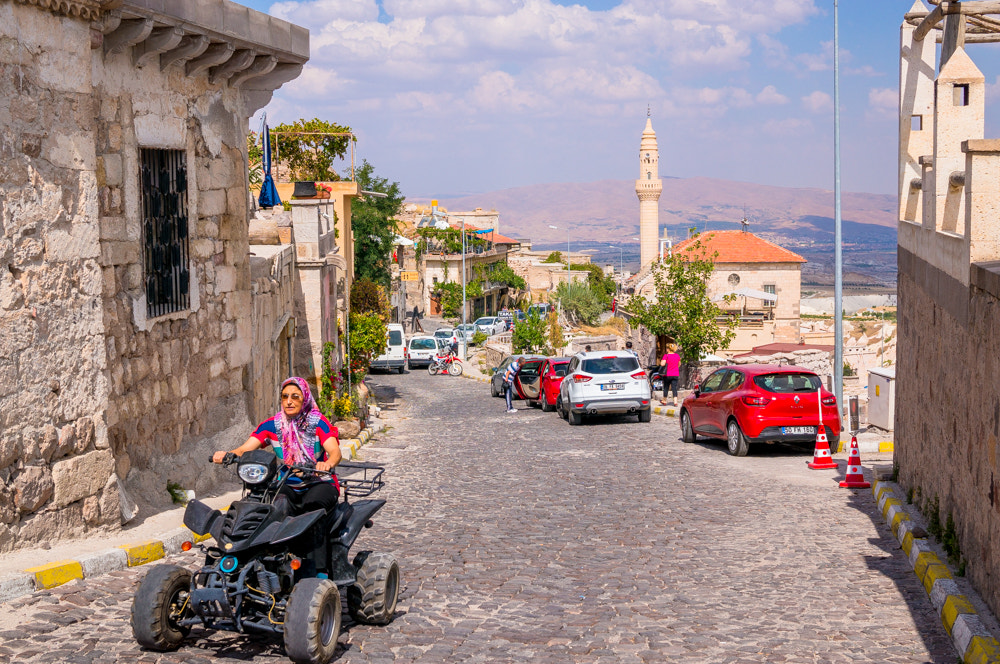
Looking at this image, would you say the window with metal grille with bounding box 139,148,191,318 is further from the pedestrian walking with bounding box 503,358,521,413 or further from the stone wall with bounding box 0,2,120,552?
the pedestrian walking with bounding box 503,358,521,413

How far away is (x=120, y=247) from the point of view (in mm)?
9352

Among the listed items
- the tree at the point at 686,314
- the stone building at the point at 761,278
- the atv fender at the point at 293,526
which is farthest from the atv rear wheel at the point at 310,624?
the stone building at the point at 761,278

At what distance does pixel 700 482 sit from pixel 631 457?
287 centimetres

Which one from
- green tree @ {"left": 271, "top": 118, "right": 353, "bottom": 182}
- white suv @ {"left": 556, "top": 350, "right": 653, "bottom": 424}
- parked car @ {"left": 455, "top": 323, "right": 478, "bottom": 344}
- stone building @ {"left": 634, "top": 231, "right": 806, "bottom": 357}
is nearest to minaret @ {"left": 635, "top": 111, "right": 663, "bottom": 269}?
stone building @ {"left": 634, "top": 231, "right": 806, "bottom": 357}

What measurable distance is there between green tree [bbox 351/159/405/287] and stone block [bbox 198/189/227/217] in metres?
42.1

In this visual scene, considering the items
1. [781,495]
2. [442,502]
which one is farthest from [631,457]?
[442,502]

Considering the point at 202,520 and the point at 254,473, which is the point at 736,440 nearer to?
the point at 254,473

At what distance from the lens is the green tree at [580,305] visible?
93.6 m

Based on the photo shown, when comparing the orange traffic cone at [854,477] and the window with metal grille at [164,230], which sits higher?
the window with metal grille at [164,230]

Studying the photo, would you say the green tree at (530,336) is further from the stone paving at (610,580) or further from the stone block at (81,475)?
the stone block at (81,475)

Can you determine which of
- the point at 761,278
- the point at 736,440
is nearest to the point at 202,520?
the point at 736,440

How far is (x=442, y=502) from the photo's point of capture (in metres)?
12.0

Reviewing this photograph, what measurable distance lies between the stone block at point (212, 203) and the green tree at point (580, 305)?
8166cm

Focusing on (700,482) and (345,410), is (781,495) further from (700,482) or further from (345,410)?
(345,410)
